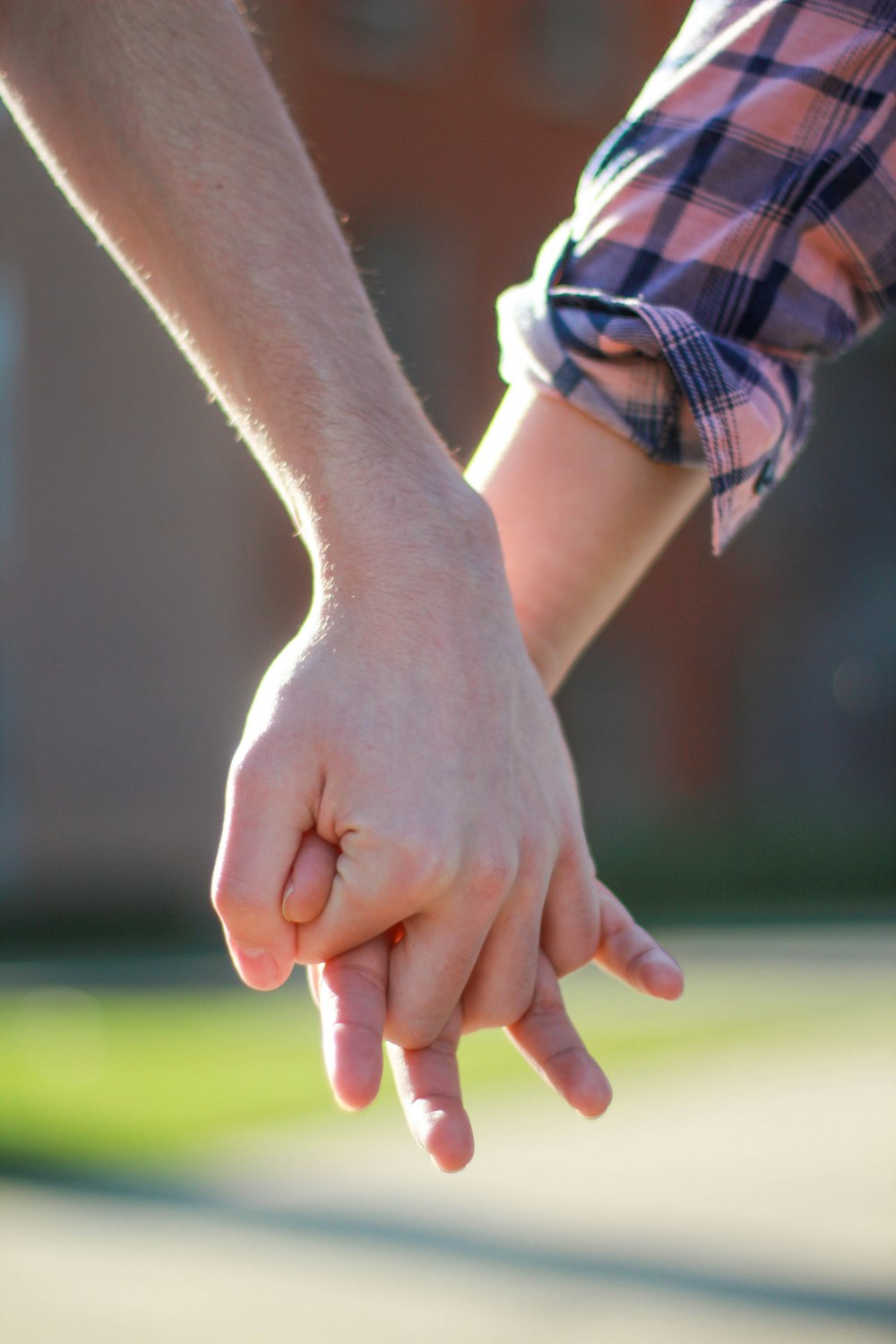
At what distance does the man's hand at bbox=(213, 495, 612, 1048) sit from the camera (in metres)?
1.25

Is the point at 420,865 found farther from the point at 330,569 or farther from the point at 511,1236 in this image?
the point at 511,1236

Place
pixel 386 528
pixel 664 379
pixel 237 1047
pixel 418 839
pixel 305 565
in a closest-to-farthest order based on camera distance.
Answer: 1. pixel 418 839
2. pixel 386 528
3. pixel 664 379
4. pixel 237 1047
5. pixel 305 565

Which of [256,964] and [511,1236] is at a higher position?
[256,964]

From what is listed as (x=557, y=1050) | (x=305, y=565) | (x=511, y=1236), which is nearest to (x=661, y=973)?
(x=557, y=1050)

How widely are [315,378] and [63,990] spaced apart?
6677 millimetres

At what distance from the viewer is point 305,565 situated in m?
13.0

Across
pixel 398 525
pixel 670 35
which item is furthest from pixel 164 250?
pixel 670 35

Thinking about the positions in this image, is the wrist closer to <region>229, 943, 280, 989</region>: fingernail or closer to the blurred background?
<region>229, 943, 280, 989</region>: fingernail

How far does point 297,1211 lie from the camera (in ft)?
11.4

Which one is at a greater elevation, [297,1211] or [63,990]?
[297,1211]

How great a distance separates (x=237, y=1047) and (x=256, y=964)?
4.83 metres

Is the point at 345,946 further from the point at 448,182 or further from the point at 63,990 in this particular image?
the point at 448,182

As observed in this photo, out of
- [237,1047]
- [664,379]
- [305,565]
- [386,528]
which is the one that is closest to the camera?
[386,528]

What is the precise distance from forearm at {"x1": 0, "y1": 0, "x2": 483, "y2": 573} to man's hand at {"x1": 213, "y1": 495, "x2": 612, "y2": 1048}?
8 centimetres
